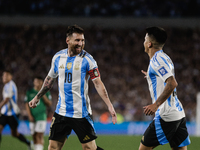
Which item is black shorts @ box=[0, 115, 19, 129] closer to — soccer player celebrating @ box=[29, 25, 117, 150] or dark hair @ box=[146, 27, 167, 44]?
soccer player celebrating @ box=[29, 25, 117, 150]

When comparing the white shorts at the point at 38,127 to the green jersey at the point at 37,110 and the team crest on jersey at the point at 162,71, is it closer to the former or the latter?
the green jersey at the point at 37,110

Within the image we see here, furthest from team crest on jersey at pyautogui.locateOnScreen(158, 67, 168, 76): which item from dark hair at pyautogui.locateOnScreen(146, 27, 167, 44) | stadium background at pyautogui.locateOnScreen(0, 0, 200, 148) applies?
stadium background at pyautogui.locateOnScreen(0, 0, 200, 148)

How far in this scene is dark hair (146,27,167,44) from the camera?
4.25 meters

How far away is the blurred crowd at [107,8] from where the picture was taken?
23219mm

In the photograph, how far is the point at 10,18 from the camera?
22547 mm

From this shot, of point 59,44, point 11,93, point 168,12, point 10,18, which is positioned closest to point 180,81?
point 168,12

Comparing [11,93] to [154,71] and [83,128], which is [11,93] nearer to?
[83,128]

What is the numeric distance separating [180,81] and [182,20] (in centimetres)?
613

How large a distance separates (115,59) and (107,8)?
16.1 ft

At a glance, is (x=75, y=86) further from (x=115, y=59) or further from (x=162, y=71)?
(x=115, y=59)

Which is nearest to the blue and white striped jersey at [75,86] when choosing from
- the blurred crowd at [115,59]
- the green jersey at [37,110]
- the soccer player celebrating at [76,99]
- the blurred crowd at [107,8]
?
the soccer player celebrating at [76,99]

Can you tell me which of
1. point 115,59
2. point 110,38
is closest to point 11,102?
point 115,59

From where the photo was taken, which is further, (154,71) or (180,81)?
(180,81)

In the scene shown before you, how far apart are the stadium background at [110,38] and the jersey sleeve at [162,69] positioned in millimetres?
13896
